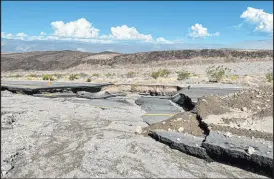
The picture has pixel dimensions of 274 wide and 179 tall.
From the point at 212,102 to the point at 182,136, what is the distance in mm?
3471

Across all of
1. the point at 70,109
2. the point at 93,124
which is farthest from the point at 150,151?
the point at 70,109

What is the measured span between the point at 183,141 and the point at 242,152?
4.91ft

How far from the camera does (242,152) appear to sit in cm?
727

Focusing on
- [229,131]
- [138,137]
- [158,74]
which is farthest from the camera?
[158,74]

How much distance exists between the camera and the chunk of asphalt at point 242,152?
6971 mm

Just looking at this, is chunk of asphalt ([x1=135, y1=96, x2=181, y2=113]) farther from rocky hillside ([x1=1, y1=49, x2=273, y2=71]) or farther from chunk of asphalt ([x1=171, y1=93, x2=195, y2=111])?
rocky hillside ([x1=1, y1=49, x2=273, y2=71])

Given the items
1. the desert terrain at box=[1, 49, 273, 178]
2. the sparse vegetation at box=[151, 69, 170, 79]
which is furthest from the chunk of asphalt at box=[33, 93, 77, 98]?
the sparse vegetation at box=[151, 69, 170, 79]

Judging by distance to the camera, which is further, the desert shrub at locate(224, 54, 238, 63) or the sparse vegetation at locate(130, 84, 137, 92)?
the desert shrub at locate(224, 54, 238, 63)

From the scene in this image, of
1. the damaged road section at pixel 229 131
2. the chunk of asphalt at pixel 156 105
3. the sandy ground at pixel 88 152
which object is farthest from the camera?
the chunk of asphalt at pixel 156 105

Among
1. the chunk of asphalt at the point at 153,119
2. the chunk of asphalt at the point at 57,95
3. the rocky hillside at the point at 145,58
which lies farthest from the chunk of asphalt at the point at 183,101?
the rocky hillside at the point at 145,58

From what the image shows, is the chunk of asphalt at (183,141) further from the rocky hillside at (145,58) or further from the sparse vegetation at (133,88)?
the rocky hillside at (145,58)

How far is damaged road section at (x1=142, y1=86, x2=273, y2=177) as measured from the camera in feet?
23.9

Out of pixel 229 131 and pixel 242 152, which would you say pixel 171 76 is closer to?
pixel 229 131

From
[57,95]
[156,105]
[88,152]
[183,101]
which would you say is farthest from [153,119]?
[57,95]
